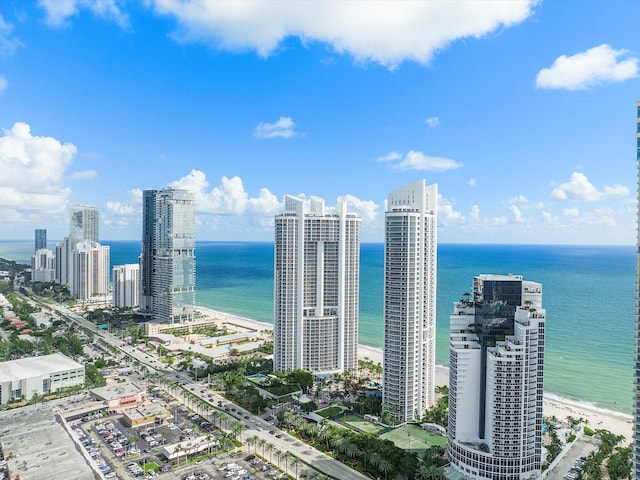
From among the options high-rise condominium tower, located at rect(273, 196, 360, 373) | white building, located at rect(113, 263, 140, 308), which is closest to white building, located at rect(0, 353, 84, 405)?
high-rise condominium tower, located at rect(273, 196, 360, 373)

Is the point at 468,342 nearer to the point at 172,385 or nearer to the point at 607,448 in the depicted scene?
the point at 607,448

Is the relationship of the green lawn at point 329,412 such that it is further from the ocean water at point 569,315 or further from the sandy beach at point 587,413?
the ocean water at point 569,315

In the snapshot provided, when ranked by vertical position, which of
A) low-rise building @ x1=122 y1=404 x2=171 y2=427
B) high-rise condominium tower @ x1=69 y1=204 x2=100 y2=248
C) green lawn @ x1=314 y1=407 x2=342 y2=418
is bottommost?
green lawn @ x1=314 y1=407 x2=342 y2=418

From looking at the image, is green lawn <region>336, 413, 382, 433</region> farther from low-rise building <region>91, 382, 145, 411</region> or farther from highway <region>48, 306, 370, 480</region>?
low-rise building <region>91, 382, 145, 411</region>

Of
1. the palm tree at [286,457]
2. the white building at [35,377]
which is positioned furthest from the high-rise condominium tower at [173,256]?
the palm tree at [286,457]

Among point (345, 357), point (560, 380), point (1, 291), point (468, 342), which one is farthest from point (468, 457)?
point (1, 291)

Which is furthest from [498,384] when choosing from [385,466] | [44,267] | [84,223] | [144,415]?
[44,267]
